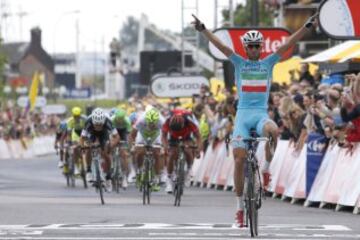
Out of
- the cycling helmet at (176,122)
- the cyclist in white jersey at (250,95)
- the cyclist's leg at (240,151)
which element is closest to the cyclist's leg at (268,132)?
the cyclist in white jersey at (250,95)

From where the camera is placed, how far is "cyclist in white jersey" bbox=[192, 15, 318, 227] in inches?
614

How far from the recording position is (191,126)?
2380 centimetres

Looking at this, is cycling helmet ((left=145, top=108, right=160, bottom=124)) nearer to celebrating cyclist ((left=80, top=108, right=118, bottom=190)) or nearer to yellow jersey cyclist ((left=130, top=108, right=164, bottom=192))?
yellow jersey cyclist ((left=130, top=108, right=164, bottom=192))

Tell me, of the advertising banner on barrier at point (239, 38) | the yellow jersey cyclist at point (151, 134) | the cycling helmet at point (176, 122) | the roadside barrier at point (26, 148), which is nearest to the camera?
the cycling helmet at point (176, 122)

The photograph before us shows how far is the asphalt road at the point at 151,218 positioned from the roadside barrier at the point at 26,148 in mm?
37471

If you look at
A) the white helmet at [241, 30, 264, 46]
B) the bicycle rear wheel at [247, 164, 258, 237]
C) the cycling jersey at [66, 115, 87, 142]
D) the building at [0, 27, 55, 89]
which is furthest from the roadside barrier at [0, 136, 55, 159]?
the building at [0, 27, 55, 89]

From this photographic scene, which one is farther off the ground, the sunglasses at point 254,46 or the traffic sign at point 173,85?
the sunglasses at point 254,46

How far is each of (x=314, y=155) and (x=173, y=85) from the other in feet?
62.7

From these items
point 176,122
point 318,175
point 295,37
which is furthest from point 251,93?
point 176,122

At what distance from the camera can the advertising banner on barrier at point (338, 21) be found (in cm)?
2023

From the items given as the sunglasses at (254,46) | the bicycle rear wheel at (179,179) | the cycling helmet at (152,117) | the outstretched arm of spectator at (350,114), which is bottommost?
the bicycle rear wheel at (179,179)

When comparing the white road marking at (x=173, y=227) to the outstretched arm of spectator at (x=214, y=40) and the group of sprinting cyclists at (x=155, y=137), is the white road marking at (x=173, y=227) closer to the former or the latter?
the outstretched arm of spectator at (x=214, y=40)

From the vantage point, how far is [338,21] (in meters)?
20.2

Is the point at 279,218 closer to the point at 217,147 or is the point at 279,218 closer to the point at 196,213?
the point at 196,213
